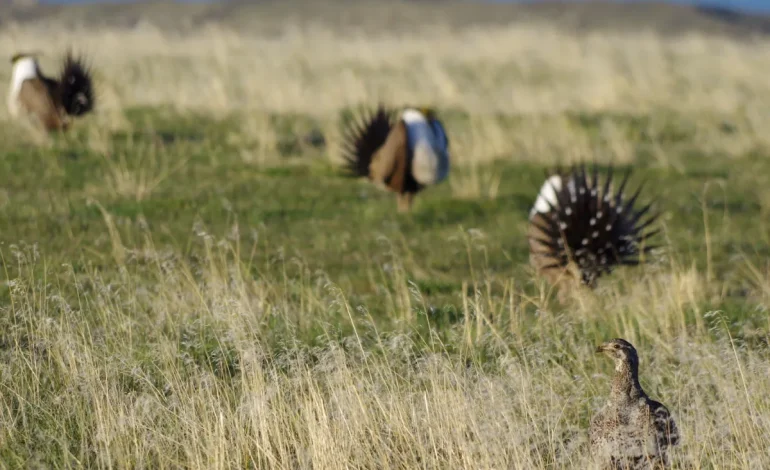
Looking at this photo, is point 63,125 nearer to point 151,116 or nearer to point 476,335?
point 151,116

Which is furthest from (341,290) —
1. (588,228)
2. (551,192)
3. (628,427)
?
(551,192)

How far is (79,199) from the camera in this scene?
1032 centimetres

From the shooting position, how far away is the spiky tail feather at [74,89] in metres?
13.1

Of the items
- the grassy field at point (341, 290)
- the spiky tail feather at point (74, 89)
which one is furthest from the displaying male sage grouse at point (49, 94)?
the grassy field at point (341, 290)

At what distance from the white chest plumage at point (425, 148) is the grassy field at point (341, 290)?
0.43 m

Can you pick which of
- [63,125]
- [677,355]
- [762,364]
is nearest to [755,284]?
[677,355]

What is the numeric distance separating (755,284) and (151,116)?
877cm

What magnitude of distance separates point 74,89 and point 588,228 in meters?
7.40

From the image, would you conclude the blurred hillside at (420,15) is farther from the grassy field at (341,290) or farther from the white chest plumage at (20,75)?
the white chest plumage at (20,75)

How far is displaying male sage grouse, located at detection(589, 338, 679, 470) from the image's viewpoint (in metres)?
4.58

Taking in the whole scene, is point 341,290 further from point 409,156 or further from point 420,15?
point 420,15

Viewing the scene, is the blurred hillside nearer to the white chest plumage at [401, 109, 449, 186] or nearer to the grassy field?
the grassy field

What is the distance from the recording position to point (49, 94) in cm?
1294

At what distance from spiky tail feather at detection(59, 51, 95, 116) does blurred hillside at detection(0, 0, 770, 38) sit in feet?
192
